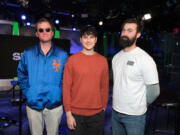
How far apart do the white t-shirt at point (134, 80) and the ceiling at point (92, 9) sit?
562 cm

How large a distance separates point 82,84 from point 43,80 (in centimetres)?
51

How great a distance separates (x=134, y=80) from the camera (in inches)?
77.5

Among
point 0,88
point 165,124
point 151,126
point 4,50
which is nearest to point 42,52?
point 151,126

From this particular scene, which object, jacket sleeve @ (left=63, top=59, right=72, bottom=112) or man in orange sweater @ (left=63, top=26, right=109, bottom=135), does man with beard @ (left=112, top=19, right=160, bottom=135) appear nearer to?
man in orange sweater @ (left=63, top=26, right=109, bottom=135)

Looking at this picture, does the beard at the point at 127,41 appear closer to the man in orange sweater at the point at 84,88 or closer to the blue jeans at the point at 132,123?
the man in orange sweater at the point at 84,88

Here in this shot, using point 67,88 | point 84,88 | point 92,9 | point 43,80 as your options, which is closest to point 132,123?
point 84,88

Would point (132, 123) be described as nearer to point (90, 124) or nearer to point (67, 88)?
point (90, 124)

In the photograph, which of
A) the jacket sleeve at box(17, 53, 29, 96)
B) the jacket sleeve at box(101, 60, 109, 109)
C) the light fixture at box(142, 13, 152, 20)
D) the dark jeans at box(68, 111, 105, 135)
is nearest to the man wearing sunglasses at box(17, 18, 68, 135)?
the jacket sleeve at box(17, 53, 29, 96)

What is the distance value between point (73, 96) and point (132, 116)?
2.31 feet

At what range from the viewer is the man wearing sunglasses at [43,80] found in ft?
7.12

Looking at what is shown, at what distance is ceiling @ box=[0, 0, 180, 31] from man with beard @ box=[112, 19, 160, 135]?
548 cm

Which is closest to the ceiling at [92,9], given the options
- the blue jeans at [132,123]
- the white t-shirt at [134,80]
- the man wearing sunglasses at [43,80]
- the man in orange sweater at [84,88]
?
the man wearing sunglasses at [43,80]

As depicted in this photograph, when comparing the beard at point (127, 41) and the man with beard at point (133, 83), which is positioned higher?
the beard at point (127, 41)

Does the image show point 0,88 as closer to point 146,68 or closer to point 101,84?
point 101,84
